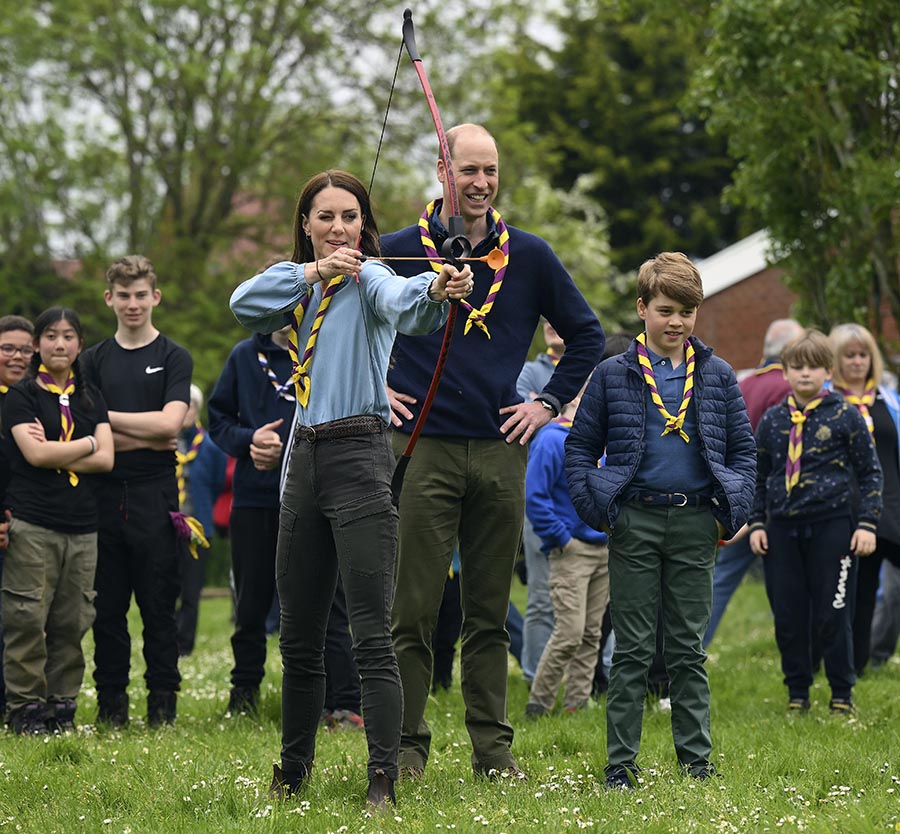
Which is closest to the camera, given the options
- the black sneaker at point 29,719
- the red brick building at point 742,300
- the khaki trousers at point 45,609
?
the black sneaker at point 29,719

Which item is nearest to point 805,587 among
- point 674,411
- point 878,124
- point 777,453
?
point 777,453

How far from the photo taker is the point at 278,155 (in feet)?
83.7

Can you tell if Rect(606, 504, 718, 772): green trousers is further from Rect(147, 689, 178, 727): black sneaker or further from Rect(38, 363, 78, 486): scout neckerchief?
Rect(38, 363, 78, 486): scout neckerchief

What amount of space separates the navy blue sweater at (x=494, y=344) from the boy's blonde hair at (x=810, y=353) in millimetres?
2475

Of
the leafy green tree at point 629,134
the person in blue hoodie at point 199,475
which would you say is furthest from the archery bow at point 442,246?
the leafy green tree at point 629,134

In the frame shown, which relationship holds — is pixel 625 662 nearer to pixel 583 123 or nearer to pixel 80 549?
pixel 80 549

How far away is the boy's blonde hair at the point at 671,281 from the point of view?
5.83 m

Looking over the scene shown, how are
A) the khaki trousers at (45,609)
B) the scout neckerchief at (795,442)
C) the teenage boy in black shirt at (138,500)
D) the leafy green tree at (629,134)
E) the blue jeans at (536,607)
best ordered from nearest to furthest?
the khaki trousers at (45,609) → the teenage boy in black shirt at (138,500) → the scout neckerchief at (795,442) → the blue jeans at (536,607) → the leafy green tree at (629,134)

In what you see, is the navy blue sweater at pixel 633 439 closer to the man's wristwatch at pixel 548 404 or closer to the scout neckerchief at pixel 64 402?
the man's wristwatch at pixel 548 404

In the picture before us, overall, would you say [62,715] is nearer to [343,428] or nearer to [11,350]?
[11,350]

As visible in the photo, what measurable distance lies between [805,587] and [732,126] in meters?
6.13

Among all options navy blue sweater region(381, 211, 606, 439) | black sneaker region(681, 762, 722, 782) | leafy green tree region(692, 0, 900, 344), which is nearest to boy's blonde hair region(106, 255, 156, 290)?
navy blue sweater region(381, 211, 606, 439)

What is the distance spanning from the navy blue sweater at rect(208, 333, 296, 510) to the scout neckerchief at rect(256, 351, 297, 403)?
2cm

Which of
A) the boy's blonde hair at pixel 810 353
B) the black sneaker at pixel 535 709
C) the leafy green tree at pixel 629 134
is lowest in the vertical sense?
the black sneaker at pixel 535 709
